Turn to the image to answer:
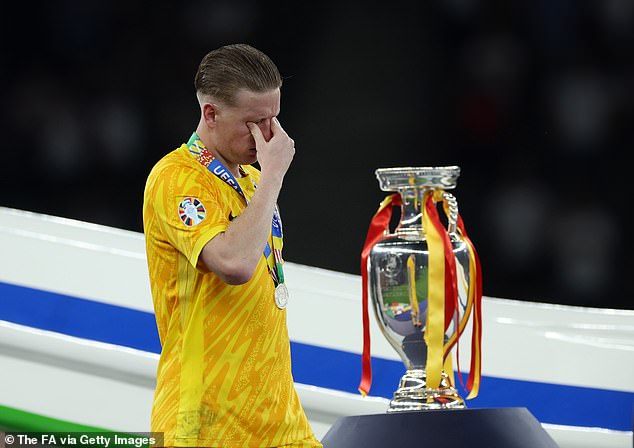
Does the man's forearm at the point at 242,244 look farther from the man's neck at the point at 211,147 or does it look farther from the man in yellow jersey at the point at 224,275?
the man's neck at the point at 211,147

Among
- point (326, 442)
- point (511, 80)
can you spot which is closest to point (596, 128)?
point (511, 80)

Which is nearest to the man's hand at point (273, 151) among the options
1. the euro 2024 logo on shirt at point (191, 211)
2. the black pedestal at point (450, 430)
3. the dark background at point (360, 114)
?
the euro 2024 logo on shirt at point (191, 211)

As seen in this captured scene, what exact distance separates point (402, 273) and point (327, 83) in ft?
6.27

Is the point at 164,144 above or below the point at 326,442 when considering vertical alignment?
above

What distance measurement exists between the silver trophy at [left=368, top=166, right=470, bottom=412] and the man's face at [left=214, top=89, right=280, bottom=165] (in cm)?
34

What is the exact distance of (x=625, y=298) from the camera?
359 centimetres

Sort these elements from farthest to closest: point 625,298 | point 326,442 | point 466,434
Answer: point 625,298, point 326,442, point 466,434

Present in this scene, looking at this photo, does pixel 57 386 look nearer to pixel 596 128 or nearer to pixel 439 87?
pixel 439 87

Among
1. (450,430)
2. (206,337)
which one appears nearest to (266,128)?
(206,337)

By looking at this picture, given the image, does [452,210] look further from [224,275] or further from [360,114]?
[360,114]

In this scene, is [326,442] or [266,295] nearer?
[266,295]

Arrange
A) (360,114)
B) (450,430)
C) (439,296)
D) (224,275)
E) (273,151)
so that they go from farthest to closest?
(360,114), (439,296), (450,430), (273,151), (224,275)

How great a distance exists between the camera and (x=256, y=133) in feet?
5.37

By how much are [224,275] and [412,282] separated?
50cm
